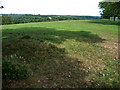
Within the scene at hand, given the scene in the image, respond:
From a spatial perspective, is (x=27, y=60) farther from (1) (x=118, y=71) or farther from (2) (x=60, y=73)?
(1) (x=118, y=71)

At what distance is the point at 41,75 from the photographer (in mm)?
5125

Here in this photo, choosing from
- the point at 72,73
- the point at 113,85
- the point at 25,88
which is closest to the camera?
the point at 25,88

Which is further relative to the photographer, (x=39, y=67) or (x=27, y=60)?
(x=27, y=60)

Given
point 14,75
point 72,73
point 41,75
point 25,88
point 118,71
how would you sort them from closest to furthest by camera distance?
1. point 25,88
2. point 14,75
3. point 41,75
4. point 72,73
5. point 118,71

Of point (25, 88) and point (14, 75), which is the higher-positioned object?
point (14, 75)

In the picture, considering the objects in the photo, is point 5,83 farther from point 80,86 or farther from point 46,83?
point 80,86

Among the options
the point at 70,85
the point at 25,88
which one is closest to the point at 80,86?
the point at 70,85

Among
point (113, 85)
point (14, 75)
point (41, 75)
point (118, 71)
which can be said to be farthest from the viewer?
point (118, 71)

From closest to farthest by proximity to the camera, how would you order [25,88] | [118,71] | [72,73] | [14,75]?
1. [25,88]
2. [14,75]
3. [72,73]
4. [118,71]

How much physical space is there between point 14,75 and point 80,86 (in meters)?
2.60

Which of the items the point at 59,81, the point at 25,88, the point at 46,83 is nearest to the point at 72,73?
the point at 59,81

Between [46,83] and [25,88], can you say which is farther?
[46,83]

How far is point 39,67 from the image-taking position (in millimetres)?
5742

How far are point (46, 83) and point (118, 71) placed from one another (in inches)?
152
